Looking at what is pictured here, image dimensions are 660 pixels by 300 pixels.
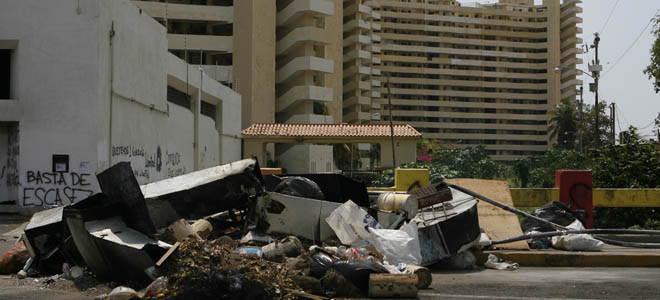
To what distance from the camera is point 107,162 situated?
18500 millimetres

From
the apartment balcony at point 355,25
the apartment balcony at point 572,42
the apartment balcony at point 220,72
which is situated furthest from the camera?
the apartment balcony at point 572,42

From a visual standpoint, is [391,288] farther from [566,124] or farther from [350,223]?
[566,124]

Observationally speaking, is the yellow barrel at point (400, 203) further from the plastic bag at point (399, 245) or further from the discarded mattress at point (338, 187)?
the plastic bag at point (399, 245)

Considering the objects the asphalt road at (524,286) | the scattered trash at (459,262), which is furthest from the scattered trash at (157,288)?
the scattered trash at (459,262)

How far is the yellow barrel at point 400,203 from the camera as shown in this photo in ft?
30.0

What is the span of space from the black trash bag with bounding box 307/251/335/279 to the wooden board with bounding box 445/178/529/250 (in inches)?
139

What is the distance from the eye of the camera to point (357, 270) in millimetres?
6590

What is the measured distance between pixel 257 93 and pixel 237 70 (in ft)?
7.95

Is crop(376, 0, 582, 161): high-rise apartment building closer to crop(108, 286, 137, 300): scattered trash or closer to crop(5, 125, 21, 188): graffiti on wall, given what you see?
crop(5, 125, 21, 188): graffiti on wall

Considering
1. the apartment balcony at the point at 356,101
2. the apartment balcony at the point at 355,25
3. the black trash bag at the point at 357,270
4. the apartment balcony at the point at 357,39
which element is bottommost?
the black trash bag at the point at 357,270

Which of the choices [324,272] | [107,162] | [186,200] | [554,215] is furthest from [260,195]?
[107,162]

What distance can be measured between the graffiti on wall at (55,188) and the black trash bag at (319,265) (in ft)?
40.4

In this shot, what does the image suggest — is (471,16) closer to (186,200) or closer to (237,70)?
(237,70)

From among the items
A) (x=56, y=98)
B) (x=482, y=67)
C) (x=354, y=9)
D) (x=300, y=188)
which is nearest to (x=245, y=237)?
(x=300, y=188)
